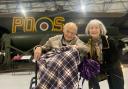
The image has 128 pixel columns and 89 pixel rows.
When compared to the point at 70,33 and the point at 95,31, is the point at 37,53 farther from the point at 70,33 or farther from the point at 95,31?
the point at 95,31

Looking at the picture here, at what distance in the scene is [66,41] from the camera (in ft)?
9.70

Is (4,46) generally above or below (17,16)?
below

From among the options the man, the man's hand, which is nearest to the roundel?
the man

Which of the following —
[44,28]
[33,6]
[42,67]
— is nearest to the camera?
[42,67]

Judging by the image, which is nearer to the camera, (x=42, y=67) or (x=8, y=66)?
(x=42, y=67)

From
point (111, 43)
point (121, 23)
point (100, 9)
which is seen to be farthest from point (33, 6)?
point (111, 43)

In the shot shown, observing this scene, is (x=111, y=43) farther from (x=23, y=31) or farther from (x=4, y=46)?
(x=23, y=31)

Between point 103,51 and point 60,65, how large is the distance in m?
0.54

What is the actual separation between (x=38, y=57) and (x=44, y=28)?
7126mm

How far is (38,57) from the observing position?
9.25ft

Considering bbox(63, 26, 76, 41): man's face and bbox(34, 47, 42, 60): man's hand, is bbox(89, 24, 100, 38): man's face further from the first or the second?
bbox(34, 47, 42, 60): man's hand

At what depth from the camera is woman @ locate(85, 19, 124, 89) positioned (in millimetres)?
2969

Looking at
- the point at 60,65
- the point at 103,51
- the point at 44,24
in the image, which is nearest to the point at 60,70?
the point at 60,65

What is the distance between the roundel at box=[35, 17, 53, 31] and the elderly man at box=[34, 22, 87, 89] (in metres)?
7.02
